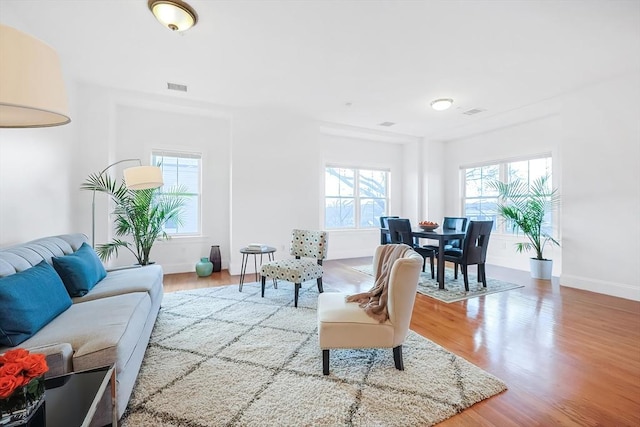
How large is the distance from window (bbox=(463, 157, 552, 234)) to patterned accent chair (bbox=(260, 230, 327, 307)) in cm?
428

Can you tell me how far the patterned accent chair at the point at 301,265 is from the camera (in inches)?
131

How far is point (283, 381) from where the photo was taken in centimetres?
192

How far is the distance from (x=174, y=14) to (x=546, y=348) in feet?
13.8

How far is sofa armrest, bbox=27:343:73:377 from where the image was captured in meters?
1.34

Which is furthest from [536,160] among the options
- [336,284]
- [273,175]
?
[273,175]

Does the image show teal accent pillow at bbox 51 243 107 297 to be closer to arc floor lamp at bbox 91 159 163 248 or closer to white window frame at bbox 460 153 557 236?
arc floor lamp at bbox 91 159 163 248

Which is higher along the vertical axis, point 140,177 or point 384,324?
point 140,177

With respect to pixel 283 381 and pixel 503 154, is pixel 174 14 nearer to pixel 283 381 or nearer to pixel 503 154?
pixel 283 381

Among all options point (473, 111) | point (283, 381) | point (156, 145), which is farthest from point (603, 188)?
point (156, 145)

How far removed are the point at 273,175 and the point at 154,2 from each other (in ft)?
10.2

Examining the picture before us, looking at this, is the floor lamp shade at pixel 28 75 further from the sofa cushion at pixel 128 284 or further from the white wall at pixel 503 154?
the white wall at pixel 503 154

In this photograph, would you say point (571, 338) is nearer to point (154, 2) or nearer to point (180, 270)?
point (154, 2)

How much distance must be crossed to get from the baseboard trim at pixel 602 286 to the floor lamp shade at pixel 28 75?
5754mm

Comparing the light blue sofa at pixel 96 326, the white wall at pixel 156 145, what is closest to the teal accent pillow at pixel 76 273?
the light blue sofa at pixel 96 326
